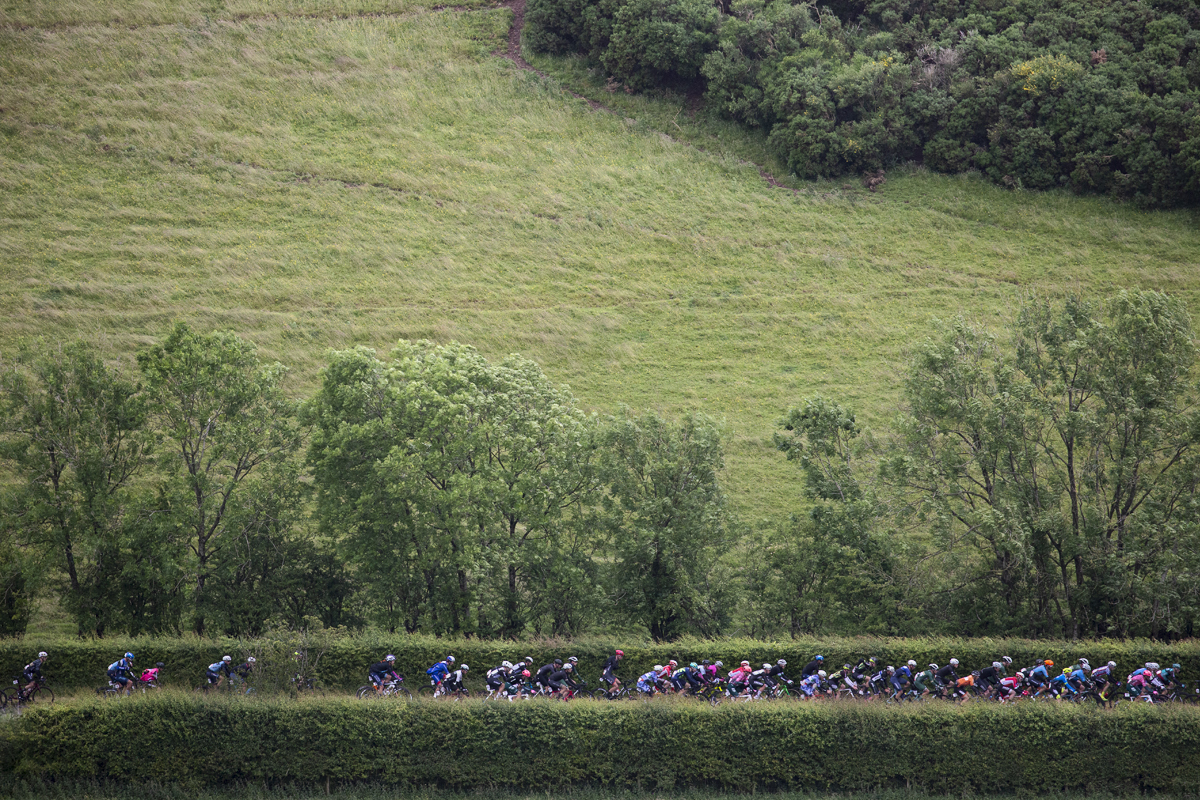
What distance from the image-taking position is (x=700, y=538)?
131ft

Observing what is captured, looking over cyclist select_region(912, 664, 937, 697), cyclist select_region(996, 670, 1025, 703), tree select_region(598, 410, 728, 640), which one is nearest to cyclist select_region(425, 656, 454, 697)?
tree select_region(598, 410, 728, 640)

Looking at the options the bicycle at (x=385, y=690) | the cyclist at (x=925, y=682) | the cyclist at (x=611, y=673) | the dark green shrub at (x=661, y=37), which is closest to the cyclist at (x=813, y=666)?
the cyclist at (x=925, y=682)

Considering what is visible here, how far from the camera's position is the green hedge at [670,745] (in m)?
28.9

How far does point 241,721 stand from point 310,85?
72.7 meters

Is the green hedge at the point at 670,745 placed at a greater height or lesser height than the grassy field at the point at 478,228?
lesser

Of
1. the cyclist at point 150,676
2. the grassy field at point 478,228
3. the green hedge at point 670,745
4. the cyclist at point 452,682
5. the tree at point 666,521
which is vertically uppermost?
the grassy field at point 478,228

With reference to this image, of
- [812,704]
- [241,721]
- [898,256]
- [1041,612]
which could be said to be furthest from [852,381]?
[241,721]

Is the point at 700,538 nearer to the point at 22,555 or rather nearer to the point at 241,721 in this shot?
the point at 241,721

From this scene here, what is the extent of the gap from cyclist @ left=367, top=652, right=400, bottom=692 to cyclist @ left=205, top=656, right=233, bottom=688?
15.2 ft

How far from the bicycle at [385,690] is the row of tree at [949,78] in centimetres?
6123

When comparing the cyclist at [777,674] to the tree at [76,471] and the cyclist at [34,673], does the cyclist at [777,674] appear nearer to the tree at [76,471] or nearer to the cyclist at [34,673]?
the cyclist at [34,673]

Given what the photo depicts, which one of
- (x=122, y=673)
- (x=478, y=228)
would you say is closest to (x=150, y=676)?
(x=122, y=673)

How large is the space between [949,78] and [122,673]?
7388 centimetres

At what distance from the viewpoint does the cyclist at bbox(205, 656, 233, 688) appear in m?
31.8
